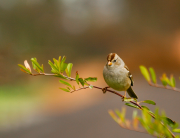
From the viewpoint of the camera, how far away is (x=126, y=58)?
4.30 metres

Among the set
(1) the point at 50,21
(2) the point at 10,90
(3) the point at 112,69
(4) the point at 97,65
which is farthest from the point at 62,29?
(3) the point at 112,69

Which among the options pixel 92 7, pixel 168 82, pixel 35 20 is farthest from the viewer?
pixel 92 7

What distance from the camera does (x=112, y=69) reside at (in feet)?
2.73

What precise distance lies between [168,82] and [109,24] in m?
3.90

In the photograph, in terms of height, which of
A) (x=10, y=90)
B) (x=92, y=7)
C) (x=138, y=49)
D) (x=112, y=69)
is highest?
(x=92, y=7)

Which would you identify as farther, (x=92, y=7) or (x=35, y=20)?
(x=92, y=7)

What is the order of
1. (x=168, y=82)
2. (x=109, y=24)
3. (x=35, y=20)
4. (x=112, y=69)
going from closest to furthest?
1. (x=168, y=82)
2. (x=112, y=69)
3. (x=35, y=20)
4. (x=109, y=24)

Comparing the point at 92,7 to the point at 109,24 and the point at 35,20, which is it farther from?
the point at 35,20

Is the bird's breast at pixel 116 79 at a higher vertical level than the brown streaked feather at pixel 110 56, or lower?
lower

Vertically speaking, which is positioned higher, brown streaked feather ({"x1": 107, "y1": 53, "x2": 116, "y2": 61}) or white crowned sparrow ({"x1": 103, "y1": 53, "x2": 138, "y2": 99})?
brown streaked feather ({"x1": 107, "y1": 53, "x2": 116, "y2": 61})

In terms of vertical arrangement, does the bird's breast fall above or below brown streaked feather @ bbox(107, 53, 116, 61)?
below

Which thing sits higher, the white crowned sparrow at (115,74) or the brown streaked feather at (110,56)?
the brown streaked feather at (110,56)

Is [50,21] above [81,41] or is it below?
above

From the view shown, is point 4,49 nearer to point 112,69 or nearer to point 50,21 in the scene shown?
point 50,21
